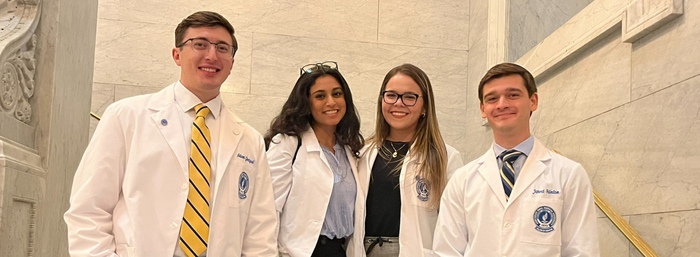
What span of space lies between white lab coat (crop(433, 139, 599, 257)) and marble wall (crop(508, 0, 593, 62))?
11.2 feet

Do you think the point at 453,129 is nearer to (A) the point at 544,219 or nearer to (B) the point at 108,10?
(B) the point at 108,10

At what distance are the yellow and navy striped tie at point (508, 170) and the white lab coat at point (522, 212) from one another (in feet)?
0.08

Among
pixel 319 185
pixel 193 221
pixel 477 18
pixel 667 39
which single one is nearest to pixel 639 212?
pixel 667 39

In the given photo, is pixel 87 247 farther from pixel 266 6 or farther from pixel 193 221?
pixel 266 6

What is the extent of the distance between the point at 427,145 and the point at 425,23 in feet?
13.8

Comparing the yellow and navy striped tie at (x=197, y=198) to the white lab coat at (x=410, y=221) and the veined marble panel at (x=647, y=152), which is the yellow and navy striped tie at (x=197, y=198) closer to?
the white lab coat at (x=410, y=221)

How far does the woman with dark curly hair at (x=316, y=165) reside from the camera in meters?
3.29

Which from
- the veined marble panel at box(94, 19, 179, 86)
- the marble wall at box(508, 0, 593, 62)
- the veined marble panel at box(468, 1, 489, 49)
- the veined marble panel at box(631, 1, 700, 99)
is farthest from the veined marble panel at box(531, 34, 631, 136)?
the veined marble panel at box(94, 19, 179, 86)

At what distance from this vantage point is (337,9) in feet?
23.7

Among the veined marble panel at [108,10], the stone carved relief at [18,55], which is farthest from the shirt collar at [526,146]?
the veined marble panel at [108,10]

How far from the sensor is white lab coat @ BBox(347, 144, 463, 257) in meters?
3.21

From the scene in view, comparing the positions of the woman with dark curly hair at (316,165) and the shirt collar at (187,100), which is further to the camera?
the woman with dark curly hair at (316,165)

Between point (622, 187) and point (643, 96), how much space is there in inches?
22.5

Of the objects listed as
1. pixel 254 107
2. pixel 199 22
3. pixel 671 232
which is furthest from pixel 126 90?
pixel 671 232
